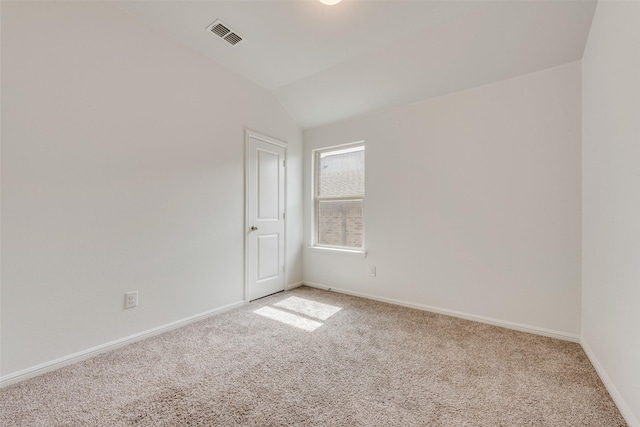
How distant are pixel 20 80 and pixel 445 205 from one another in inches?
138

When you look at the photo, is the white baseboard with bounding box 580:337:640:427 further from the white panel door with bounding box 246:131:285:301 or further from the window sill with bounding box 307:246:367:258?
the white panel door with bounding box 246:131:285:301

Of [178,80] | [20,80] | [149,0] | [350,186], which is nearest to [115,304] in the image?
[20,80]

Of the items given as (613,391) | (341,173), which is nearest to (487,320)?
(613,391)

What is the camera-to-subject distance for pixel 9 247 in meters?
1.60

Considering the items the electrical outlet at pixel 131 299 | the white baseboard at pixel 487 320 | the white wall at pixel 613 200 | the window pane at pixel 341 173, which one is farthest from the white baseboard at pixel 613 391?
the electrical outlet at pixel 131 299

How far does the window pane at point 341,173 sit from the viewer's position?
3.45 meters

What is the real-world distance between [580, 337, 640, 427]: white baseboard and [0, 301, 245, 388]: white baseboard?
3032mm

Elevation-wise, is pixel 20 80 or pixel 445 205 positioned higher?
pixel 20 80

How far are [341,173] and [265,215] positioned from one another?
120 cm

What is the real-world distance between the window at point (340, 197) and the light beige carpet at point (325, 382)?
1.39 meters

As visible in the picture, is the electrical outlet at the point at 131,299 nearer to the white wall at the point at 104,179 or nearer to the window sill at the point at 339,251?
the white wall at the point at 104,179

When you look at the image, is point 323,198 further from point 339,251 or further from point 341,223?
point 339,251

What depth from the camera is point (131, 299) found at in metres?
2.12

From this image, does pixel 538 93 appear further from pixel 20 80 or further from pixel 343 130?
pixel 20 80
